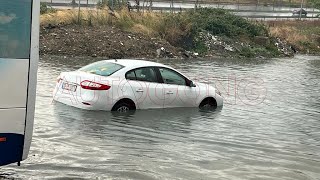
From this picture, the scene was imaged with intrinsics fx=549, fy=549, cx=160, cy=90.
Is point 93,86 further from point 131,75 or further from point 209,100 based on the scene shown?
point 209,100

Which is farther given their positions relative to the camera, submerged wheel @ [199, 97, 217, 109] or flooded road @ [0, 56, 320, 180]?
submerged wheel @ [199, 97, 217, 109]

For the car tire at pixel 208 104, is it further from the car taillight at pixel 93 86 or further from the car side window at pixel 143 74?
the car taillight at pixel 93 86

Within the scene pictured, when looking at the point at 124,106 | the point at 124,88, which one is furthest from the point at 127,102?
the point at 124,88

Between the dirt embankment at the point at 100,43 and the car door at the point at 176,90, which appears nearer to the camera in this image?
the car door at the point at 176,90

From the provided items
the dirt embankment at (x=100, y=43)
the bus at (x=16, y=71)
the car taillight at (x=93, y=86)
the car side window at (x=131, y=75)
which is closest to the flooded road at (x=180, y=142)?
the car taillight at (x=93, y=86)

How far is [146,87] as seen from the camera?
14.3 meters

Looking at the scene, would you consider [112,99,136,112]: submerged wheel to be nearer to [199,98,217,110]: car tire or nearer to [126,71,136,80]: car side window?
[126,71,136,80]: car side window

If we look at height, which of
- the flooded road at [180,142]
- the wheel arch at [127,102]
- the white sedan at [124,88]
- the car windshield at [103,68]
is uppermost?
the car windshield at [103,68]

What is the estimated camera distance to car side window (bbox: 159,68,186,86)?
15.0 meters

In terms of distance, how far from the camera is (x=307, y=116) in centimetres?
1612

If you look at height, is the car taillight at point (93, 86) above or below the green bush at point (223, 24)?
below

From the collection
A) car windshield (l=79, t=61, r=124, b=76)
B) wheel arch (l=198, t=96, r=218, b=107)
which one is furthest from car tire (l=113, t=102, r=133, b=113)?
wheel arch (l=198, t=96, r=218, b=107)

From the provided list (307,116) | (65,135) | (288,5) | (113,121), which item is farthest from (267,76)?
(288,5)

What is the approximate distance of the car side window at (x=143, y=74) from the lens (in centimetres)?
1423
